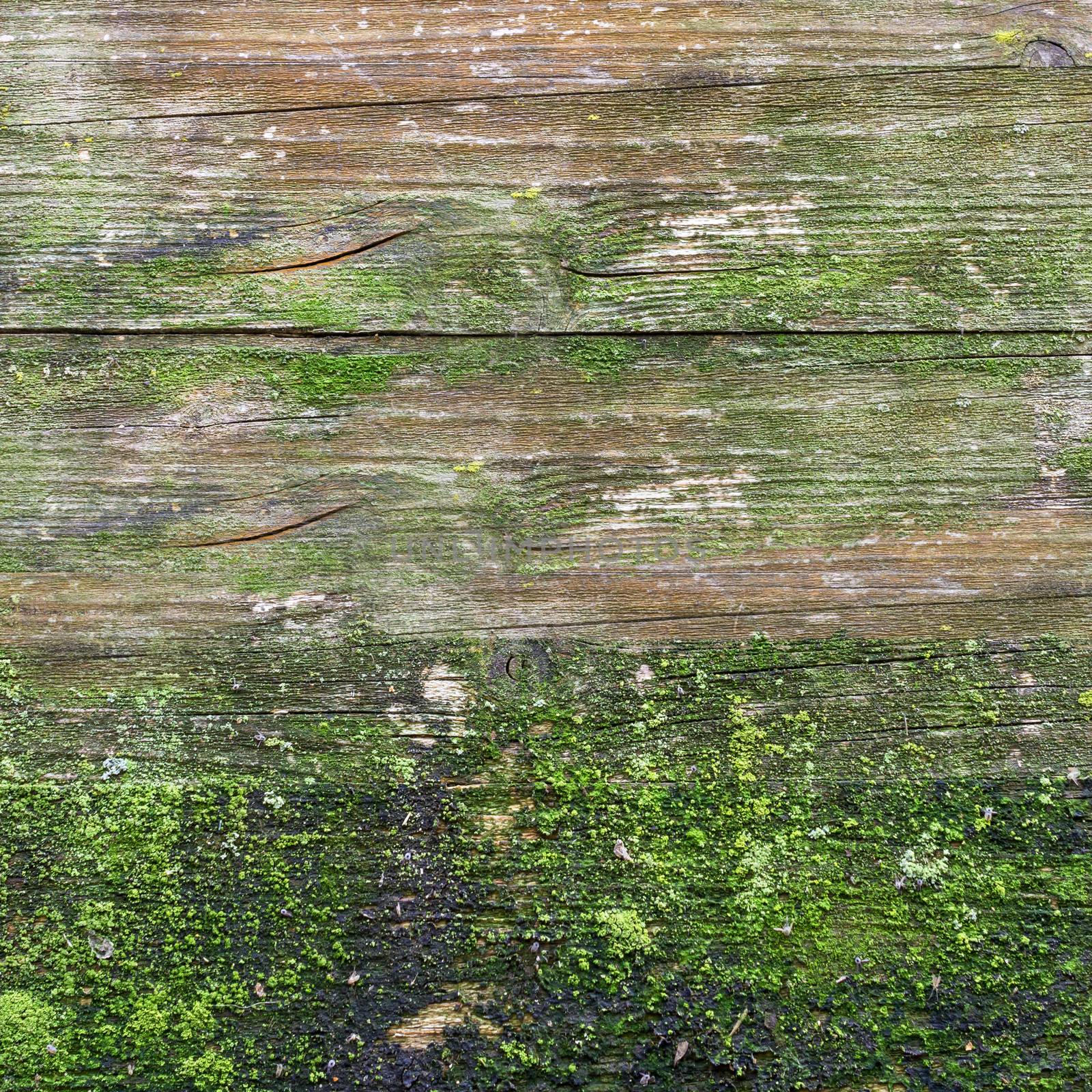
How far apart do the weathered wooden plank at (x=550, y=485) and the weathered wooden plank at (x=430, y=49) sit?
0.51 m

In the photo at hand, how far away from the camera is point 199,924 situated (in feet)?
4.89

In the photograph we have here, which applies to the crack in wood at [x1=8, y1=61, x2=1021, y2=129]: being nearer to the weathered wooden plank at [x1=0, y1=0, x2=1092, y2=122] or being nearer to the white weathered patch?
the weathered wooden plank at [x1=0, y1=0, x2=1092, y2=122]

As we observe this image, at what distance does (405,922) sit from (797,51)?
182 cm

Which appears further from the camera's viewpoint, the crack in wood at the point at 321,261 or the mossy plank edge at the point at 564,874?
the crack in wood at the point at 321,261

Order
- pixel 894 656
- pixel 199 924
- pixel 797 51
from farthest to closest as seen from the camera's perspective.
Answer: pixel 797 51 → pixel 894 656 → pixel 199 924

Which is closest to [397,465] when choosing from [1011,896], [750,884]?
[750,884]

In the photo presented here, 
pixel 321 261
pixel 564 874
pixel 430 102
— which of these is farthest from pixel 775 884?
pixel 430 102

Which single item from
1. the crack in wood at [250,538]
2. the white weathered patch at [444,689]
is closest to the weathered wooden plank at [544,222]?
the crack in wood at [250,538]

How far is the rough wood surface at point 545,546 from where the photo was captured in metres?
1.48

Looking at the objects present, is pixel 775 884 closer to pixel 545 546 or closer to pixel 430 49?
pixel 545 546

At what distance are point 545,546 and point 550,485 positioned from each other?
0.38ft

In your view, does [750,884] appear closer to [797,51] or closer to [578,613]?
[578,613]

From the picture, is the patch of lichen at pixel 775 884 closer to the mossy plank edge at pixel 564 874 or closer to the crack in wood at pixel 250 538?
the mossy plank edge at pixel 564 874

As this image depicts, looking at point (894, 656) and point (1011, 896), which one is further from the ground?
point (894, 656)
